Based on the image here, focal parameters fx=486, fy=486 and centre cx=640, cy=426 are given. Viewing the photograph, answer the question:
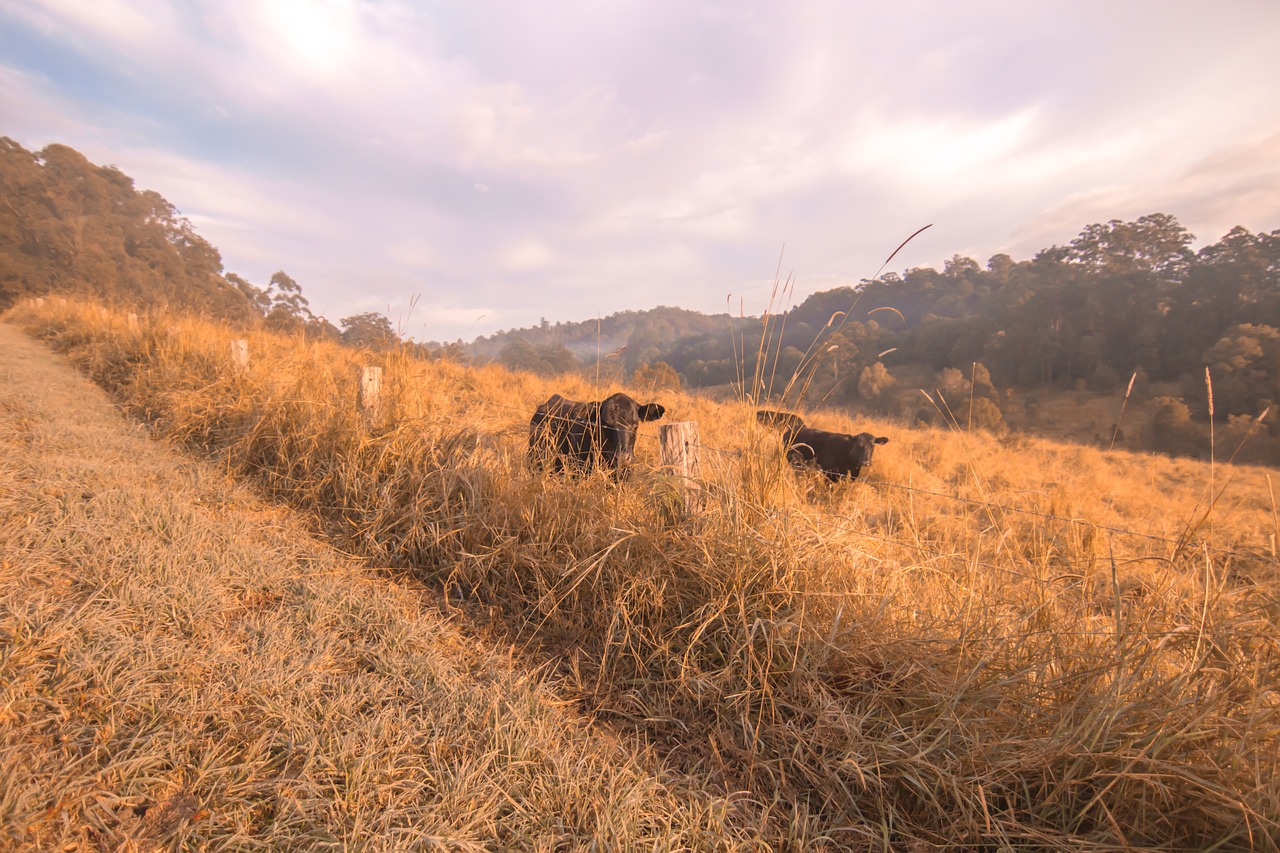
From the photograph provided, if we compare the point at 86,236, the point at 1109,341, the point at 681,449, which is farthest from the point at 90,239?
the point at 1109,341

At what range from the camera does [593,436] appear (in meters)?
3.24

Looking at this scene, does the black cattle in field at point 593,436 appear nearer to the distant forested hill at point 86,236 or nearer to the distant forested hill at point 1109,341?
the distant forested hill at point 1109,341

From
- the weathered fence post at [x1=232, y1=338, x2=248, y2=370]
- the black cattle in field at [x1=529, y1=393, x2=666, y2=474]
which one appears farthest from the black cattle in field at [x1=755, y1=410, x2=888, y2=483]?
the weathered fence post at [x1=232, y1=338, x2=248, y2=370]

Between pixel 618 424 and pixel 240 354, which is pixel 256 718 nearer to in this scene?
pixel 618 424

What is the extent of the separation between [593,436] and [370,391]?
2025 millimetres

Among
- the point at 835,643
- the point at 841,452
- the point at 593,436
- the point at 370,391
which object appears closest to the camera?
the point at 835,643

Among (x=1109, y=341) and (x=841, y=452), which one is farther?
(x=1109, y=341)

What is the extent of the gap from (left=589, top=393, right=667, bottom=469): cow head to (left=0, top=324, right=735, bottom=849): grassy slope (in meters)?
1.44

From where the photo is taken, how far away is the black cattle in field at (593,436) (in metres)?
3.26

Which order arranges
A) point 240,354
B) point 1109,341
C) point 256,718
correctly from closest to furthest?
point 256,718
point 240,354
point 1109,341

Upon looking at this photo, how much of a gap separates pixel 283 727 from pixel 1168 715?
8.13 feet

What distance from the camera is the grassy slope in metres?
1.16

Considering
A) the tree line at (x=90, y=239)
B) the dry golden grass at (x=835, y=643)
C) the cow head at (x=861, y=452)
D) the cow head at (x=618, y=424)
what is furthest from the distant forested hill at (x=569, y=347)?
the tree line at (x=90, y=239)

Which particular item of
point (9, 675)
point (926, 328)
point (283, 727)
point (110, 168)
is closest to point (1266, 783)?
point (283, 727)
